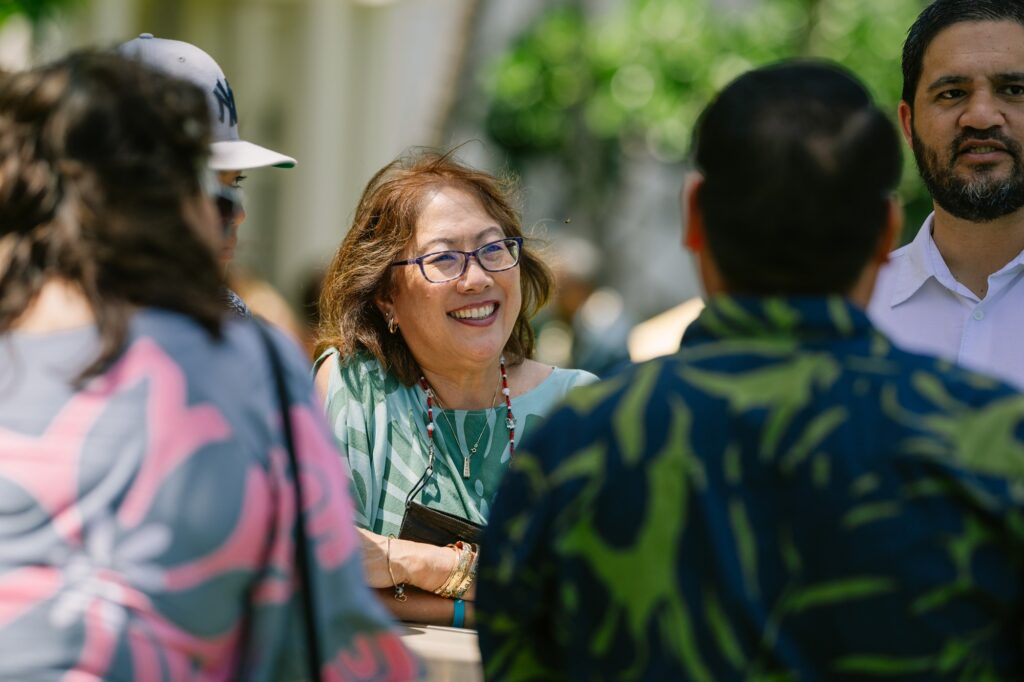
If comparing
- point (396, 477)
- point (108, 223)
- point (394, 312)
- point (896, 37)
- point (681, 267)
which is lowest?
point (681, 267)

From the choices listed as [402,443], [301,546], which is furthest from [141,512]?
[402,443]

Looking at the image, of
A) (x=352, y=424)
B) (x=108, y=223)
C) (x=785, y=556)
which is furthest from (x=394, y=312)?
(x=785, y=556)

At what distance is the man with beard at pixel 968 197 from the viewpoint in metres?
3.40

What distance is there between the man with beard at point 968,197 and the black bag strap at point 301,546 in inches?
77.7

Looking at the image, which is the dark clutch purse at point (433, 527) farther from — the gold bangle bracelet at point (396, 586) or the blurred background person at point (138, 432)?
the blurred background person at point (138, 432)

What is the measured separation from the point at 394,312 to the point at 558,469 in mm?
1676

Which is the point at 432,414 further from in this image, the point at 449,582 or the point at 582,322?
the point at 582,322

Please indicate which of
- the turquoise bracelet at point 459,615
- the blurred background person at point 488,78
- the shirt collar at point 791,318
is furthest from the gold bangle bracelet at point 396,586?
the blurred background person at point 488,78

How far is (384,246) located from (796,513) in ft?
6.25

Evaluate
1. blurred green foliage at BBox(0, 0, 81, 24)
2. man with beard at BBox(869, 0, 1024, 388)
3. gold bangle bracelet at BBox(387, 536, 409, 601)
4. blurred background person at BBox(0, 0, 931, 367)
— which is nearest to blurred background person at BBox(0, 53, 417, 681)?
gold bangle bracelet at BBox(387, 536, 409, 601)

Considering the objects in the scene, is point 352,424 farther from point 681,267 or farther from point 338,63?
point 681,267

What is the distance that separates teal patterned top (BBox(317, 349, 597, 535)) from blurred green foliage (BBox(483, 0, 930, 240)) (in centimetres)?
983

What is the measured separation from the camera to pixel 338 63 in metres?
12.0

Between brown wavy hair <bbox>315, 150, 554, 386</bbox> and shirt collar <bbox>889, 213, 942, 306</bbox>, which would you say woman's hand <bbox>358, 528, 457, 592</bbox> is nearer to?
brown wavy hair <bbox>315, 150, 554, 386</bbox>
